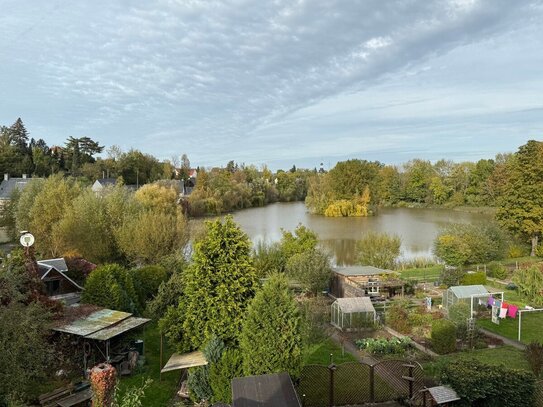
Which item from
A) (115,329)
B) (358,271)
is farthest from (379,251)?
(115,329)

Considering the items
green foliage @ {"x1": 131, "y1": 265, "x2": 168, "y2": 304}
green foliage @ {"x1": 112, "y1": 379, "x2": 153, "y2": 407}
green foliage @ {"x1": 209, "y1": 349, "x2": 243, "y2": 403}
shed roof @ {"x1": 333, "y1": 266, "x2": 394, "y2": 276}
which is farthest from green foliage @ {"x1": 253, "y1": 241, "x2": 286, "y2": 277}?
green foliage @ {"x1": 112, "y1": 379, "x2": 153, "y2": 407}

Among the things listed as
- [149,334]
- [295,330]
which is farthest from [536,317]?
[149,334]

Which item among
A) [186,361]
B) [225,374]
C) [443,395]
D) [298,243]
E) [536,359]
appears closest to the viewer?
[443,395]

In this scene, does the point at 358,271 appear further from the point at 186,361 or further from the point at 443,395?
the point at 186,361

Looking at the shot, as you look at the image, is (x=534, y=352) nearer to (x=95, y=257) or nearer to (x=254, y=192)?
(x=95, y=257)

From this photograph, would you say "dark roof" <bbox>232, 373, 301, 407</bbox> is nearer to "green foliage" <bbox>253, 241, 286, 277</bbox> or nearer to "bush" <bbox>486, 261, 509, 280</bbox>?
"green foliage" <bbox>253, 241, 286, 277</bbox>

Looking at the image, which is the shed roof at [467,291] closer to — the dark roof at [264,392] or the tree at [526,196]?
the dark roof at [264,392]

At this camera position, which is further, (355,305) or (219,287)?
(355,305)
